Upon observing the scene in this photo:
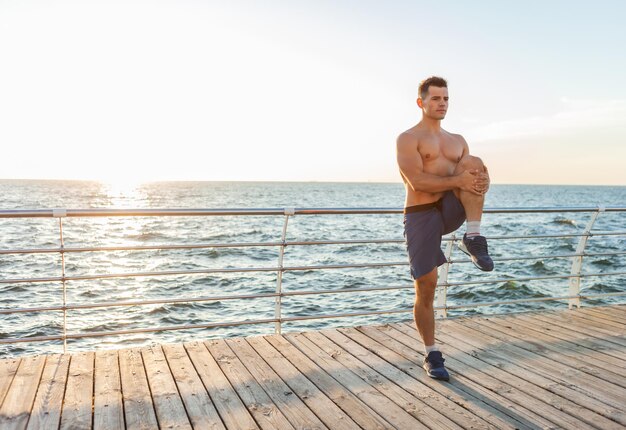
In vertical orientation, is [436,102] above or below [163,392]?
above

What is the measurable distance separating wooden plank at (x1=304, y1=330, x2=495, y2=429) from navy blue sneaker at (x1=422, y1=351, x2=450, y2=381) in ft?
0.41

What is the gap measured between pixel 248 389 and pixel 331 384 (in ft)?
1.58

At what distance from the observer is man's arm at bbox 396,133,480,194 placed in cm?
309

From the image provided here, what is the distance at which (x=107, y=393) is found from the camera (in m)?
3.02

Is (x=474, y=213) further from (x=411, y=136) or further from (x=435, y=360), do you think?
(x=435, y=360)

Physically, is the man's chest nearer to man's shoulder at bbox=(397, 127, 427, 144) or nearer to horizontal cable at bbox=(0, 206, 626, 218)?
man's shoulder at bbox=(397, 127, 427, 144)

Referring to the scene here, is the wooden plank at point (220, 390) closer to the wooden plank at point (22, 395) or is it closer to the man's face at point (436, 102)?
the wooden plank at point (22, 395)

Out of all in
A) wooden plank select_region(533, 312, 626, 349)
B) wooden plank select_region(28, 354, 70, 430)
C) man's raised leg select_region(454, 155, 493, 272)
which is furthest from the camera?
wooden plank select_region(533, 312, 626, 349)

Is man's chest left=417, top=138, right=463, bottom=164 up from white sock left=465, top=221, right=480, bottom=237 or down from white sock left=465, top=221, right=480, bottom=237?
up

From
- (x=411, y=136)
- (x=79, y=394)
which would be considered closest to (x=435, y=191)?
(x=411, y=136)

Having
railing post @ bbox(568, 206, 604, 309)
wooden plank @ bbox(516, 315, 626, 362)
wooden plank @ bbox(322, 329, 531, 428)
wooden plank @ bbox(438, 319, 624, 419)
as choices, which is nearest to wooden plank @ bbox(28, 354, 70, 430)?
wooden plank @ bbox(322, 329, 531, 428)

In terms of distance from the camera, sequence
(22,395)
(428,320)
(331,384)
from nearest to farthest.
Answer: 1. (22,395)
2. (331,384)
3. (428,320)

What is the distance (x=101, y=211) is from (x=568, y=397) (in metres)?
2.98

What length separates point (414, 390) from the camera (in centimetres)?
313
